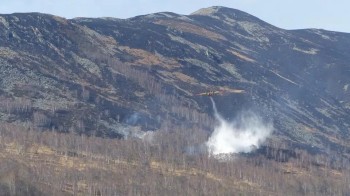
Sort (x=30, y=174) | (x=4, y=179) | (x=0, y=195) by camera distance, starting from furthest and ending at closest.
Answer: (x=30, y=174) → (x=4, y=179) → (x=0, y=195)

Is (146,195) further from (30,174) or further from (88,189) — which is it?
(30,174)

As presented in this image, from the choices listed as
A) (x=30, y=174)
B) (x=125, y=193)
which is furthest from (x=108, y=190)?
(x=30, y=174)


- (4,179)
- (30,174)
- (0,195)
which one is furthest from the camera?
(30,174)

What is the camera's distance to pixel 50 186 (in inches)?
7598

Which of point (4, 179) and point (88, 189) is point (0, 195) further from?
point (88, 189)

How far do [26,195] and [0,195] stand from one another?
7482 millimetres

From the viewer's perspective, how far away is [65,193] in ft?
620

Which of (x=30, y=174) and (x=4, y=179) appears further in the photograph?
(x=30, y=174)

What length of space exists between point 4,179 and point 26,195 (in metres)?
12.3

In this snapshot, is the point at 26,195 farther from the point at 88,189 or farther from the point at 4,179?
the point at 88,189

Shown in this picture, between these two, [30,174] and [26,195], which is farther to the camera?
[30,174]

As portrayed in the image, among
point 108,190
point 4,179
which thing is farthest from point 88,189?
point 4,179

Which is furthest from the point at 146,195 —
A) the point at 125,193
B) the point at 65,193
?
the point at 65,193

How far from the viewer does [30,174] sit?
19988 cm
